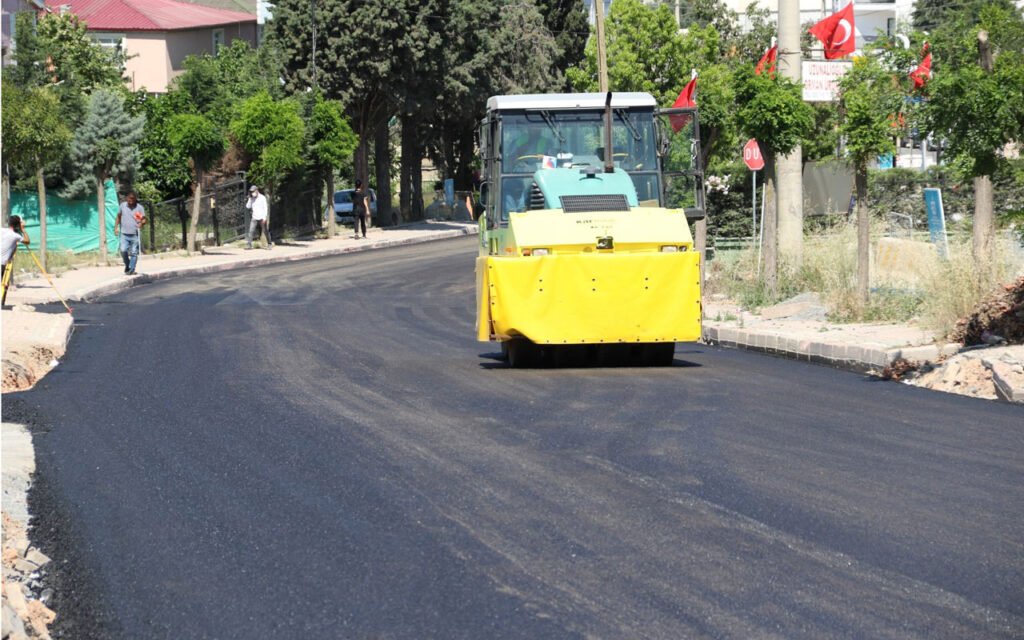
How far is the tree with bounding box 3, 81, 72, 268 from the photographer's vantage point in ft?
85.8

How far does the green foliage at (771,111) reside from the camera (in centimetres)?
2075

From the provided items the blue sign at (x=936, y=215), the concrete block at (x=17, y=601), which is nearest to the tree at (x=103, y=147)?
the blue sign at (x=936, y=215)

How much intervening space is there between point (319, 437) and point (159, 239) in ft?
99.7

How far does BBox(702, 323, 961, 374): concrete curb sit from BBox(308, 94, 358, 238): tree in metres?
26.5

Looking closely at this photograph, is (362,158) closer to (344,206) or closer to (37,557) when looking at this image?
(344,206)

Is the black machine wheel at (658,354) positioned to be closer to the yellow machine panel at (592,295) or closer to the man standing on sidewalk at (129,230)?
the yellow machine panel at (592,295)

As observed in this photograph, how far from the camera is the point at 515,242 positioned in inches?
557

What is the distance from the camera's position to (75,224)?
38344 millimetres

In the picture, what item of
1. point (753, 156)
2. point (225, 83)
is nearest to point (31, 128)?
point (753, 156)

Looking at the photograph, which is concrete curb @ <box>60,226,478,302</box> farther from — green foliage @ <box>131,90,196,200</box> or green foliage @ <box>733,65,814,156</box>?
green foliage @ <box>733,65,814,156</box>

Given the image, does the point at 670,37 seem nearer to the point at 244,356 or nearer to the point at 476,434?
the point at 244,356

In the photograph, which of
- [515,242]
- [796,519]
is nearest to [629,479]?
[796,519]

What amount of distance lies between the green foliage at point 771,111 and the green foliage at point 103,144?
66.1ft

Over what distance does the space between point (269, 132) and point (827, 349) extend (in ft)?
85.9
